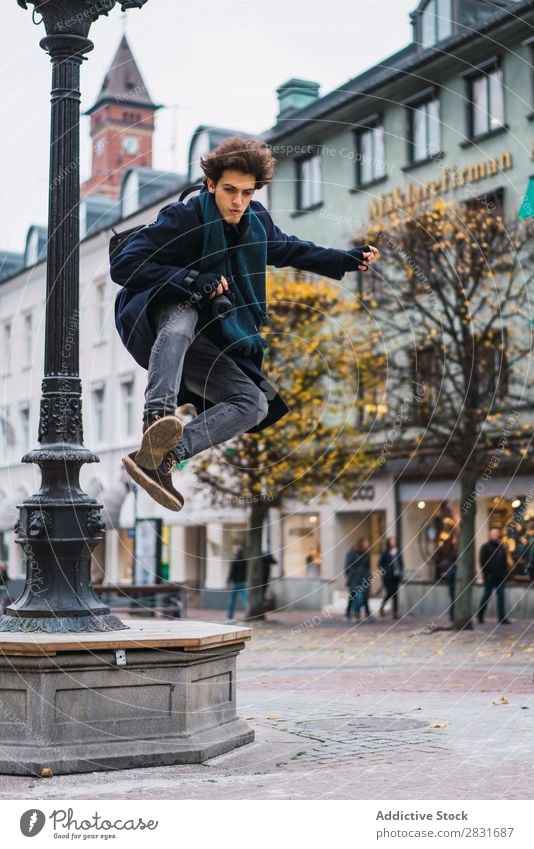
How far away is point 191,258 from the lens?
22.5 ft

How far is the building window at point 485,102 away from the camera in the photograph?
3130 cm

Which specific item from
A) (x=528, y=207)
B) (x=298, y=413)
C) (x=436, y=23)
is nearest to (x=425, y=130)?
(x=436, y=23)

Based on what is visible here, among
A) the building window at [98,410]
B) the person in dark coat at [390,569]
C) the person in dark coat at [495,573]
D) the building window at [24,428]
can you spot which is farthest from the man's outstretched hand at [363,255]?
the building window at [24,428]

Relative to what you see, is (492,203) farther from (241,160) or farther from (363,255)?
(241,160)

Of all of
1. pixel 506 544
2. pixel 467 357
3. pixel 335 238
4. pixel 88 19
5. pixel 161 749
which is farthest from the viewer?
pixel 335 238

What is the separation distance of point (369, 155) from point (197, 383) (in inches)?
1179

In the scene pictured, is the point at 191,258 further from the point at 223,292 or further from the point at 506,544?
the point at 506,544

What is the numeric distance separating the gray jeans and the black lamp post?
1717mm

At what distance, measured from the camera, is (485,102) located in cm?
3216

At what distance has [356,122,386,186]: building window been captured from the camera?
35812 mm

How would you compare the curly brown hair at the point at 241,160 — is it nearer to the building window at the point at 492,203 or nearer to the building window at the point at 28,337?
the building window at the point at 492,203

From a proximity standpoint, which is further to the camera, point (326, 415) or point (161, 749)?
point (326, 415)

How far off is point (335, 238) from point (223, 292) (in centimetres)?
2966
